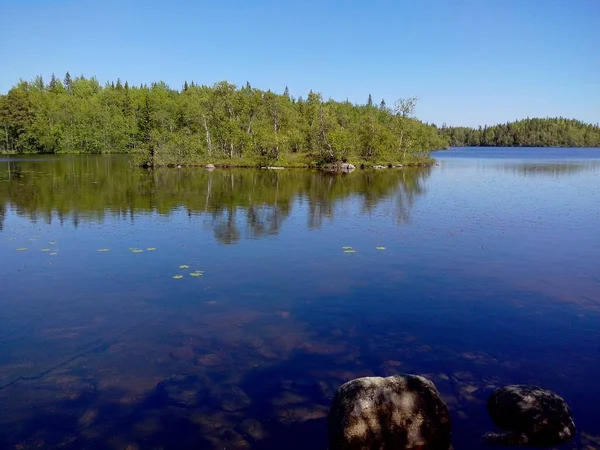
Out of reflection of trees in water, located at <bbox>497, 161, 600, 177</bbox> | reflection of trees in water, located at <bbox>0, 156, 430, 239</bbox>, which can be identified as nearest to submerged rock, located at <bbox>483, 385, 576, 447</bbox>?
reflection of trees in water, located at <bbox>0, 156, 430, 239</bbox>

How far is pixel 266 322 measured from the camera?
11.2 meters

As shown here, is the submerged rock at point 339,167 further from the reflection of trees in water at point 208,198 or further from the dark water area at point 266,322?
the dark water area at point 266,322

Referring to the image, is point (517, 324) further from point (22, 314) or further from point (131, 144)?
point (131, 144)

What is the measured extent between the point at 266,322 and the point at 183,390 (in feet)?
10.6

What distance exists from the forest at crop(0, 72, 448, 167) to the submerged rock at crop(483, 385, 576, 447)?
66141 mm

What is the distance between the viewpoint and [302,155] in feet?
258

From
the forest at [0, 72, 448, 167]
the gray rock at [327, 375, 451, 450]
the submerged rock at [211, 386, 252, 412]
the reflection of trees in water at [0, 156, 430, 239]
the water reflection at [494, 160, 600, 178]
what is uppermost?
the forest at [0, 72, 448, 167]

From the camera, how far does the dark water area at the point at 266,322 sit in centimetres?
762

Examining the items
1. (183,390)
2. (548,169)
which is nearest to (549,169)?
(548,169)

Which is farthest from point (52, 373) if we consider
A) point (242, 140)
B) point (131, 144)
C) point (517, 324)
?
point (131, 144)

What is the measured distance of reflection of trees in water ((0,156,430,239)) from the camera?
25141mm

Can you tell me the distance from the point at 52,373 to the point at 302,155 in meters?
71.5

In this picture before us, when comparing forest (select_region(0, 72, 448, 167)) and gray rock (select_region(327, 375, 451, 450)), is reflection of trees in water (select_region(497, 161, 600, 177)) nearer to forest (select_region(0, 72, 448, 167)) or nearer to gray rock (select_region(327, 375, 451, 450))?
forest (select_region(0, 72, 448, 167))

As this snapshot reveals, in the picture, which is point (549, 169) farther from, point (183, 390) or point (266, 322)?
point (183, 390)
